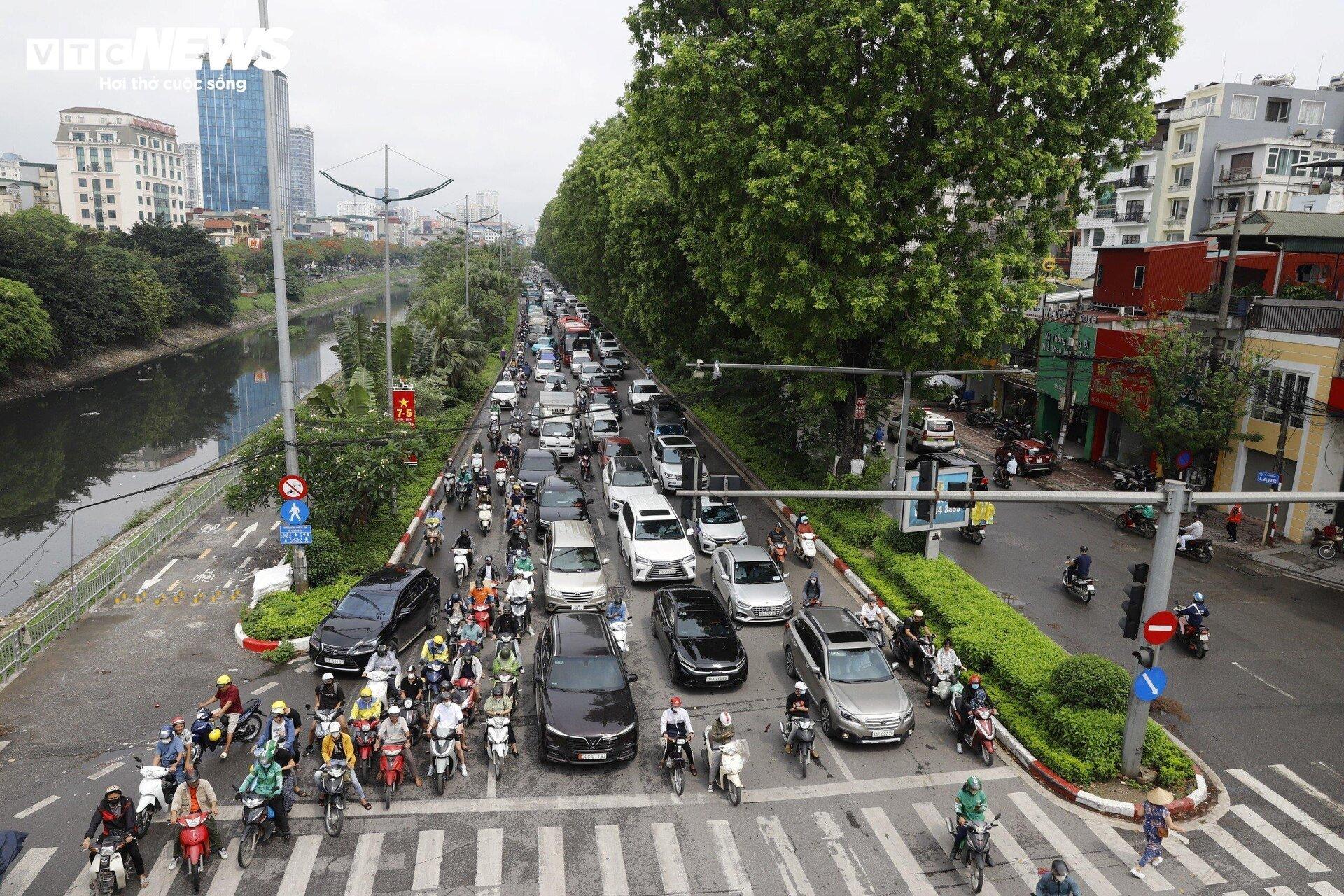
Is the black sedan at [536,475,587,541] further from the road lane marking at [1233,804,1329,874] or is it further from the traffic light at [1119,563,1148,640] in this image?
the road lane marking at [1233,804,1329,874]

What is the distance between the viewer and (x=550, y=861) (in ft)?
38.5

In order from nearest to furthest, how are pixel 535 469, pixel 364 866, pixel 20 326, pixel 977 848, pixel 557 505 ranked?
1. pixel 977 848
2. pixel 364 866
3. pixel 557 505
4. pixel 535 469
5. pixel 20 326

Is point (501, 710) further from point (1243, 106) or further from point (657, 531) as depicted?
point (1243, 106)

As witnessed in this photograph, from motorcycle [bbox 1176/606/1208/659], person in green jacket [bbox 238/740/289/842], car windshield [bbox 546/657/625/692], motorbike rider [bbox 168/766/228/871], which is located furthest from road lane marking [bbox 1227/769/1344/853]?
motorbike rider [bbox 168/766/228/871]

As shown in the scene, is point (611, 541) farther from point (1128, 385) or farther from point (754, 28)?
point (1128, 385)

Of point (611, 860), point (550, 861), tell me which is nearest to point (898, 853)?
point (611, 860)

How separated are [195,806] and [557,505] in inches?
593

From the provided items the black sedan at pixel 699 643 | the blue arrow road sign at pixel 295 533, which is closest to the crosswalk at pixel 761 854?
the black sedan at pixel 699 643

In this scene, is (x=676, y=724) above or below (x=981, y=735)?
above

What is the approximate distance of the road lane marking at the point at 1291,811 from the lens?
40.8ft

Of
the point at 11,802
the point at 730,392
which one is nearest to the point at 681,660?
the point at 11,802

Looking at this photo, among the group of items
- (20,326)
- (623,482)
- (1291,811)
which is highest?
(20,326)

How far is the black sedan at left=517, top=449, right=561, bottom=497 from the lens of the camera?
2911 cm

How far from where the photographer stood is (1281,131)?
54750 mm
